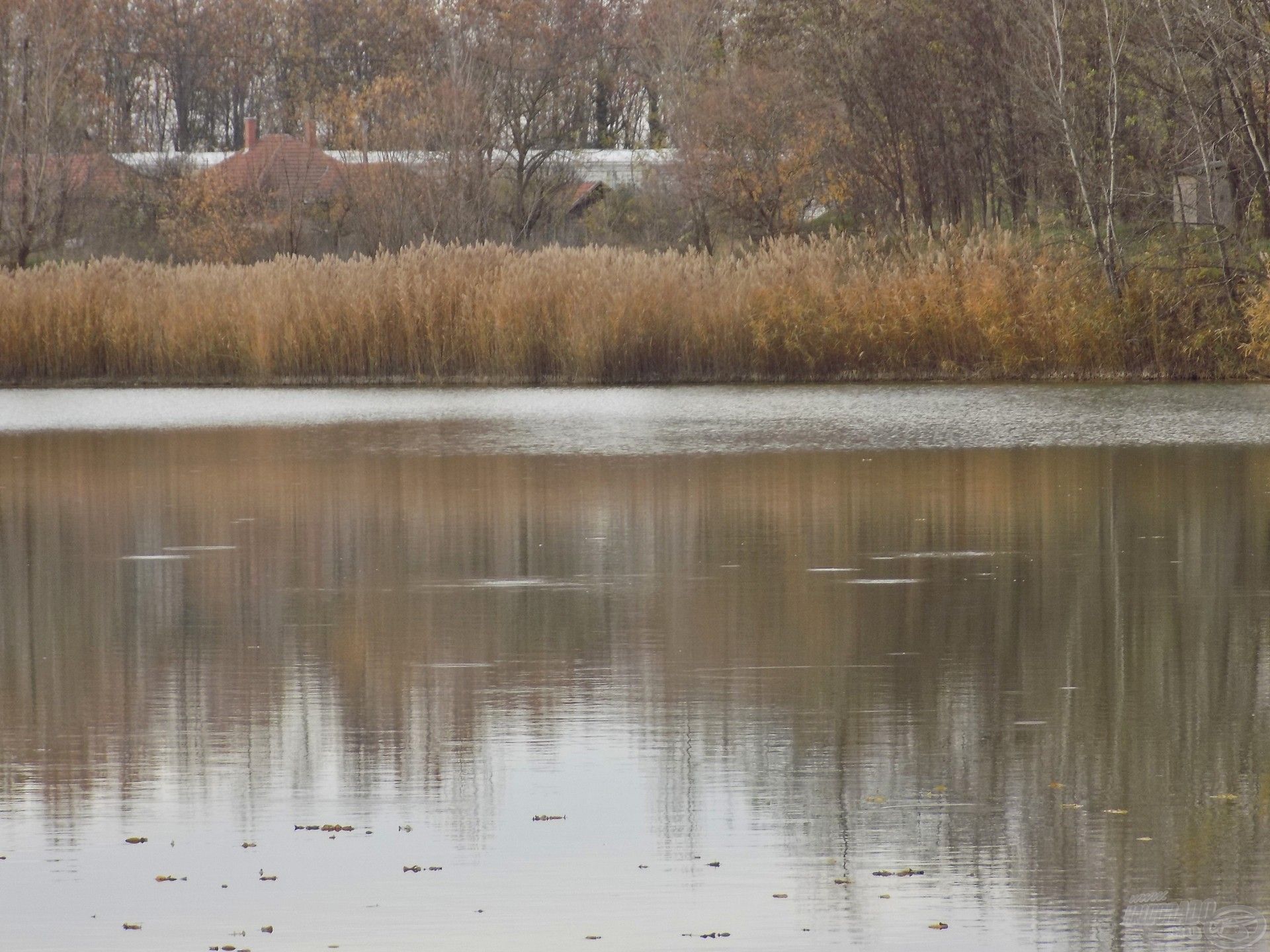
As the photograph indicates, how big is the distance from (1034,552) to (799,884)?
215 inches

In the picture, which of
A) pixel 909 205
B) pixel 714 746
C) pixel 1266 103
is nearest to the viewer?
pixel 714 746

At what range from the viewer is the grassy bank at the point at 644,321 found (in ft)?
77.8

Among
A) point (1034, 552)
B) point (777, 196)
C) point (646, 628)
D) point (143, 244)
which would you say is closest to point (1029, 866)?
point (646, 628)

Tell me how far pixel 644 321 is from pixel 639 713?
60.7 ft

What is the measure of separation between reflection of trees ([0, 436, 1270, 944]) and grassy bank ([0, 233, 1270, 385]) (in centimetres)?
1105

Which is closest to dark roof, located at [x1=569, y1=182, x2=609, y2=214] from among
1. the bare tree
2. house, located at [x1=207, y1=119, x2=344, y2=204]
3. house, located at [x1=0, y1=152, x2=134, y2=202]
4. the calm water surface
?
house, located at [x1=207, y1=119, x2=344, y2=204]

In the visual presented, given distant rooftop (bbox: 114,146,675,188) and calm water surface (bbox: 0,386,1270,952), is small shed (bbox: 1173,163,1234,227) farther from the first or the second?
distant rooftop (bbox: 114,146,675,188)

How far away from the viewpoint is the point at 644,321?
79.8ft

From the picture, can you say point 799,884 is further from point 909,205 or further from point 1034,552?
point 909,205

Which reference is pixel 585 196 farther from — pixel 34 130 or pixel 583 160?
pixel 34 130

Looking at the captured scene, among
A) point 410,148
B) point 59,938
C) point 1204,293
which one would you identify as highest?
point 410,148

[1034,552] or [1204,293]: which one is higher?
[1204,293]

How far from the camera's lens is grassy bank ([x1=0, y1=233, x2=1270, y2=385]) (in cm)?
2370

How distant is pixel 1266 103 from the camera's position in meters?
25.4
